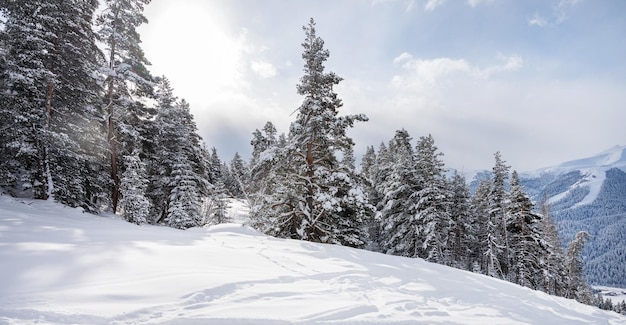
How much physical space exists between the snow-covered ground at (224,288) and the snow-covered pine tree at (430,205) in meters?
16.2

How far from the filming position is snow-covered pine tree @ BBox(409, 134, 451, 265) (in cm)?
2444

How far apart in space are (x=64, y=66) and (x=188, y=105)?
14046 millimetres

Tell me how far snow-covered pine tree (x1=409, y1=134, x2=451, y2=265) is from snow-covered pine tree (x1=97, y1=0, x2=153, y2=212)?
23.7 metres

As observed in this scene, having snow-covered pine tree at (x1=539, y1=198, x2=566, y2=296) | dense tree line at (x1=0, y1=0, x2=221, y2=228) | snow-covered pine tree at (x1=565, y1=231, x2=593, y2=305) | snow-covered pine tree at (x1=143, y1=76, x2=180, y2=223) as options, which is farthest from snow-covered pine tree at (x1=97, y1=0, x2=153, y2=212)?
snow-covered pine tree at (x1=565, y1=231, x2=593, y2=305)

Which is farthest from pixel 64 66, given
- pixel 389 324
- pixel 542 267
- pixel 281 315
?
pixel 542 267

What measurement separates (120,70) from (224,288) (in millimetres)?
18873

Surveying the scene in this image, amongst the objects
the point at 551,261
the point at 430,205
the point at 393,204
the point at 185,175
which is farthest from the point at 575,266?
the point at 185,175

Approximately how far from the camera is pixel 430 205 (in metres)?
25.8

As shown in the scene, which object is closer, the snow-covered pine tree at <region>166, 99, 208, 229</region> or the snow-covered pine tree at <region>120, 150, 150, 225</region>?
the snow-covered pine tree at <region>120, 150, 150, 225</region>

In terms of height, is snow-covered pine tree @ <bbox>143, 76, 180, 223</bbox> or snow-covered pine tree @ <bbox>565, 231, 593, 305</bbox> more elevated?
snow-covered pine tree @ <bbox>143, 76, 180, 223</bbox>

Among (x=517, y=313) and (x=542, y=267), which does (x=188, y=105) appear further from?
(x=542, y=267)

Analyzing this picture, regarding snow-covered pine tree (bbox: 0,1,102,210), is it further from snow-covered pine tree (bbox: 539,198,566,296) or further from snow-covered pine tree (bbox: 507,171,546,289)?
snow-covered pine tree (bbox: 539,198,566,296)

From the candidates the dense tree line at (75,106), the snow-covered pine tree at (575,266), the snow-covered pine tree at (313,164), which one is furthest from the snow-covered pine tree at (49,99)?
the snow-covered pine tree at (575,266)

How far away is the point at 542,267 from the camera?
2914cm
